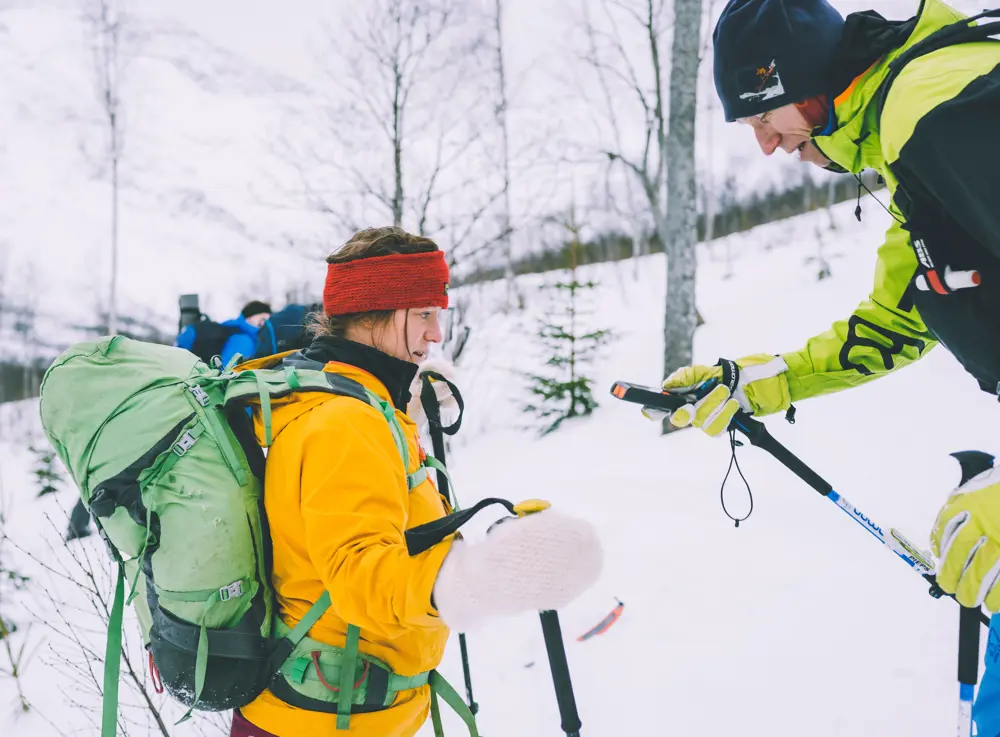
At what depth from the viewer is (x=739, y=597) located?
3.25 meters

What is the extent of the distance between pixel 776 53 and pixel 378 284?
49.1 inches

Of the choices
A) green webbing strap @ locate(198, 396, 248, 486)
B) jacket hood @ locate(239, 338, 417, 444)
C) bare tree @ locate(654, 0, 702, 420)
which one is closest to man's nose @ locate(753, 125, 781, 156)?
jacket hood @ locate(239, 338, 417, 444)

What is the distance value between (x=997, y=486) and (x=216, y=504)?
169 cm

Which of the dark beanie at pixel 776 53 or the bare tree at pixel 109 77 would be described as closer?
the dark beanie at pixel 776 53

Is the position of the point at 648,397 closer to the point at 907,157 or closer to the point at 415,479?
the point at 415,479

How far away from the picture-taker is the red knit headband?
1643mm

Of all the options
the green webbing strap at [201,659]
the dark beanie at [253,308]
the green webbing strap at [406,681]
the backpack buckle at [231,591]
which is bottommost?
the green webbing strap at [406,681]

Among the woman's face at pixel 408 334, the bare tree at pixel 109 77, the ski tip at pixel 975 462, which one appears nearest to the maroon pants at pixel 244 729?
the woman's face at pixel 408 334

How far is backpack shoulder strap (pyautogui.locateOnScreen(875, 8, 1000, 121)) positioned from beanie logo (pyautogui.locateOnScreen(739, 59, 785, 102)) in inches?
16.8

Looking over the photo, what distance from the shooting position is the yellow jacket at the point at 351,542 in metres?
1.15

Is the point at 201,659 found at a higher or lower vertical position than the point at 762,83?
lower

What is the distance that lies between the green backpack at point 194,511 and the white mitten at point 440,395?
0.82 metres

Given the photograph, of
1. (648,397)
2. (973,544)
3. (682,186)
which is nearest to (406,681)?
(648,397)

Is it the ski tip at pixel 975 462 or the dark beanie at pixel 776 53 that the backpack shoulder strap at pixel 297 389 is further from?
the ski tip at pixel 975 462
